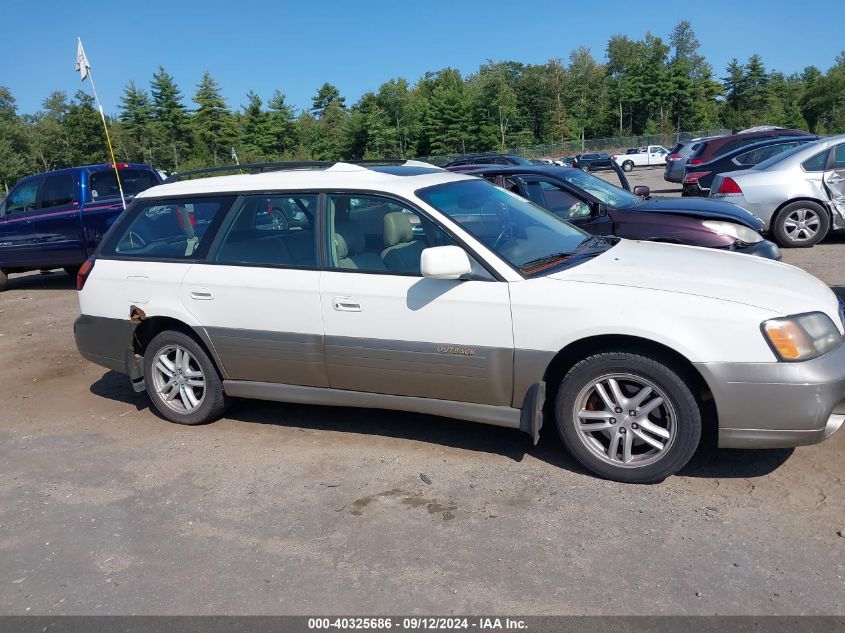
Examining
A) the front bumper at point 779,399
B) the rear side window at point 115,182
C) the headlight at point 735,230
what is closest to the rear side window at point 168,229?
the front bumper at point 779,399

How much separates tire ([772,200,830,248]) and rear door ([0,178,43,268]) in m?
11.6

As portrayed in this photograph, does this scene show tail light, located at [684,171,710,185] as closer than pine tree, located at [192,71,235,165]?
Yes

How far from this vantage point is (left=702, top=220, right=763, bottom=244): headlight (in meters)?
6.93

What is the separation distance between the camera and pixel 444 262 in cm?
381

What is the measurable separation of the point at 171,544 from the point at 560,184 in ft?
17.9

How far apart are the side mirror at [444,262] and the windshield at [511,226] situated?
269 mm

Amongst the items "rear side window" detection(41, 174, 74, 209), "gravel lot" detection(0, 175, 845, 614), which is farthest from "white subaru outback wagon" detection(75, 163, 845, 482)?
"rear side window" detection(41, 174, 74, 209)

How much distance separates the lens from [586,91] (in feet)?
298

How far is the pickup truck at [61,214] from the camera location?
11.3m

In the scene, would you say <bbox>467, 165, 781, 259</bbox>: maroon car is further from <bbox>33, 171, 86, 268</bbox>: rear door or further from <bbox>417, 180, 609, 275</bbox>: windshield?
<bbox>33, 171, 86, 268</bbox>: rear door

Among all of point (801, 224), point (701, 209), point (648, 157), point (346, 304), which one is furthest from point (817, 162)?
point (648, 157)

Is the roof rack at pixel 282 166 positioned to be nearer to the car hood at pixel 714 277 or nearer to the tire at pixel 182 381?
the tire at pixel 182 381

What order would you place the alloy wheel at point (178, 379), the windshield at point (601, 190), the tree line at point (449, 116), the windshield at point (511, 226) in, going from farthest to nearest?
the tree line at point (449, 116), the windshield at point (601, 190), the alloy wheel at point (178, 379), the windshield at point (511, 226)

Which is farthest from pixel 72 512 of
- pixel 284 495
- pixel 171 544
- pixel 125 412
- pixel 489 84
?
pixel 489 84
